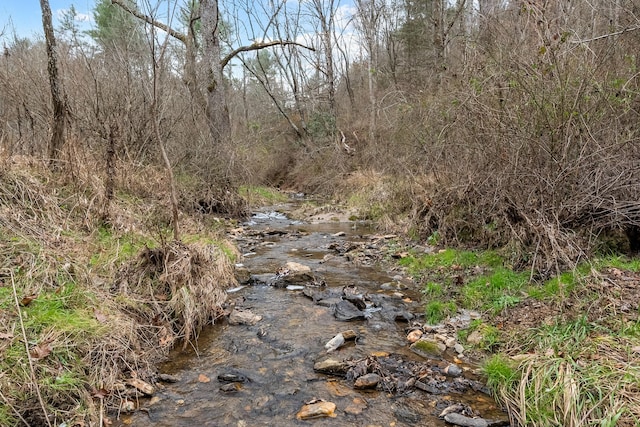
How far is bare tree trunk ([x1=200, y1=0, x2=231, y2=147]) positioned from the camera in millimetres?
12773

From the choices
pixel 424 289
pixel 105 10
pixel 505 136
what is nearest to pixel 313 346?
pixel 424 289

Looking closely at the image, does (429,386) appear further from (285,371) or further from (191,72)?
(191,72)

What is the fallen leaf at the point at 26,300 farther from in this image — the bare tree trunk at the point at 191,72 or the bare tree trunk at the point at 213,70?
the bare tree trunk at the point at 213,70

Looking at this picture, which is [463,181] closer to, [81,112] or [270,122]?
[81,112]

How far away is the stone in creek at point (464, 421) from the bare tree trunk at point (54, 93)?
20.1ft

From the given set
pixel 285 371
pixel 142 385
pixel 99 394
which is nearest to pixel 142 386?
pixel 142 385

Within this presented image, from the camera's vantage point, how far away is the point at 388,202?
1048 centimetres

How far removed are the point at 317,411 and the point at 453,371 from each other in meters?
1.34

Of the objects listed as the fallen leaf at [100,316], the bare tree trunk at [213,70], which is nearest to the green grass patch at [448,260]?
the fallen leaf at [100,316]

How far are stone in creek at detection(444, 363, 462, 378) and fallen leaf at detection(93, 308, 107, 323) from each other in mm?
3197

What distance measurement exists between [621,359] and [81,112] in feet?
28.0

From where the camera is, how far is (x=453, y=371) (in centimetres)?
372

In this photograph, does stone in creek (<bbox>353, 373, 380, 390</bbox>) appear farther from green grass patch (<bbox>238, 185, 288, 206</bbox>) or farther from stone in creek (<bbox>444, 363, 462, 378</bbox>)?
green grass patch (<bbox>238, 185, 288, 206</bbox>)

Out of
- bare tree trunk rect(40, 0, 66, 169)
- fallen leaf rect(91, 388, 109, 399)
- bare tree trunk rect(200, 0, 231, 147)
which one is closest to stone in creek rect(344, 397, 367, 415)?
fallen leaf rect(91, 388, 109, 399)
